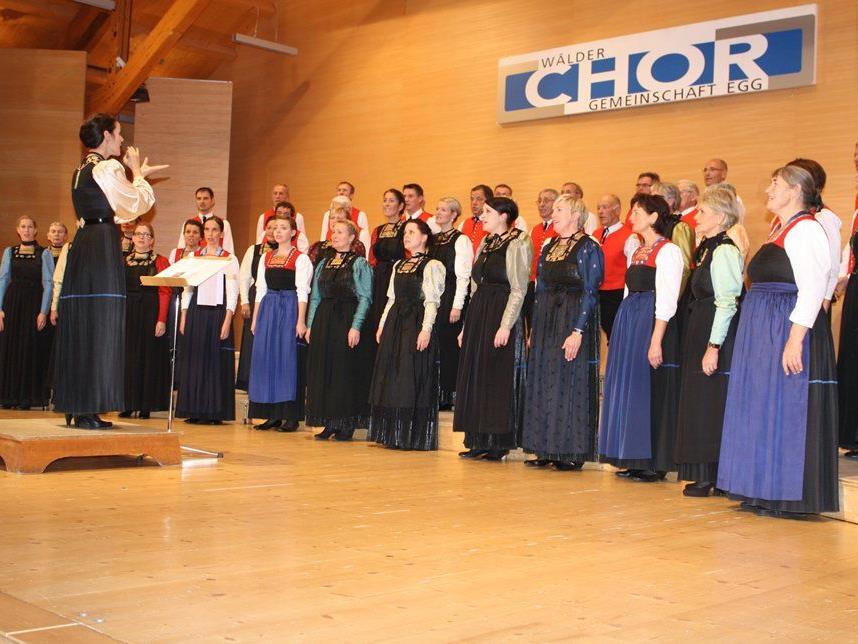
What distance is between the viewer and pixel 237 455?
531 centimetres

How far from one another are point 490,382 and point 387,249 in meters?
1.80

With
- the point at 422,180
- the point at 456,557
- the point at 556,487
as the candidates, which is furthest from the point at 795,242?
the point at 422,180

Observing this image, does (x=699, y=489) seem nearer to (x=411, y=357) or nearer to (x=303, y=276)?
(x=411, y=357)

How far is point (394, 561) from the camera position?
2.90 m

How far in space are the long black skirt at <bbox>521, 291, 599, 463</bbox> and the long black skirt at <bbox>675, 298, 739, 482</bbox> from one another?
0.76 meters

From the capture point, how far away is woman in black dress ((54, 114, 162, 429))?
464 cm

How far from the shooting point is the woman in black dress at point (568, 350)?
5242mm

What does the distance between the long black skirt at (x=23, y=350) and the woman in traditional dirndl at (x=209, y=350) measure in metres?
1.45

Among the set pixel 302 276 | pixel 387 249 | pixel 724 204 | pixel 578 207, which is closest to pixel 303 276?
pixel 302 276

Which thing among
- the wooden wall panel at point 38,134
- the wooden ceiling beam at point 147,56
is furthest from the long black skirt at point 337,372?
the wooden wall panel at point 38,134

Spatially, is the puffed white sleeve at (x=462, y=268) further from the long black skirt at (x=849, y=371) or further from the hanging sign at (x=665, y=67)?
the hanging sign at (x=665, y=67)

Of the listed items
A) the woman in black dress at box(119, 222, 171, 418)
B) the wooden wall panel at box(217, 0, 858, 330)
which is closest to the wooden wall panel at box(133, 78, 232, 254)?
the wooden wall panel at box(217, 0, 858, 330)

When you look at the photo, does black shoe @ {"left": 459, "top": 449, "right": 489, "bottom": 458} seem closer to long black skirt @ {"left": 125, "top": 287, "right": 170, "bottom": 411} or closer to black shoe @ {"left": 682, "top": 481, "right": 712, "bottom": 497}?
black shoe @ {"left": 682, "top": 481, "right": 712, "bottom": 497}

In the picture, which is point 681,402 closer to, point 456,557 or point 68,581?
point 456,557
